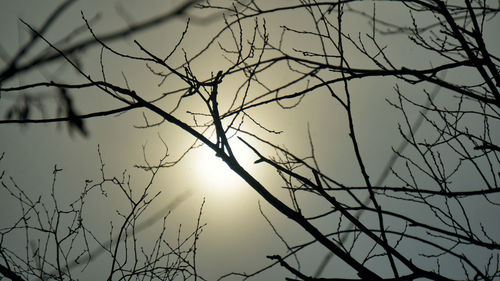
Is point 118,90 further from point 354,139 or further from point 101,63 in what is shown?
point 354,139

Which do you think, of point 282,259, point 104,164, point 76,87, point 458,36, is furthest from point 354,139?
point 104,164

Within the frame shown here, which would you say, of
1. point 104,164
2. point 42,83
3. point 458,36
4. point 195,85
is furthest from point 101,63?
point 104,164

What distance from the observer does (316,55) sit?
2504 mm

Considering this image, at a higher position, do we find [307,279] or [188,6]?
[188,6]

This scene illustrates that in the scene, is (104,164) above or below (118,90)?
above

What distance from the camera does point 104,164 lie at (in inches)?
178

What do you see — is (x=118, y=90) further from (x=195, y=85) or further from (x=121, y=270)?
(x=121, y=270)

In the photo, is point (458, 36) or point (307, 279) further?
point (458, 36)

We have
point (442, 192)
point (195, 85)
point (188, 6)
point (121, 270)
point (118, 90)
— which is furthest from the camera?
point (121, 270)

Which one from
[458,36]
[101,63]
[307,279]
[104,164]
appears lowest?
[307,279]

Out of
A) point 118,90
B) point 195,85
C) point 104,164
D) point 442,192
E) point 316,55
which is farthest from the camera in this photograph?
point 104,164

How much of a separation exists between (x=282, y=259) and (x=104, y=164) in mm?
3651

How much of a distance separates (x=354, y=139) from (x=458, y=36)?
4.41 ft

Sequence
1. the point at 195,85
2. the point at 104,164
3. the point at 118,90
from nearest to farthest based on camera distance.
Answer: the point at 118,90 < the point at 195,85 < the point at 104,164
